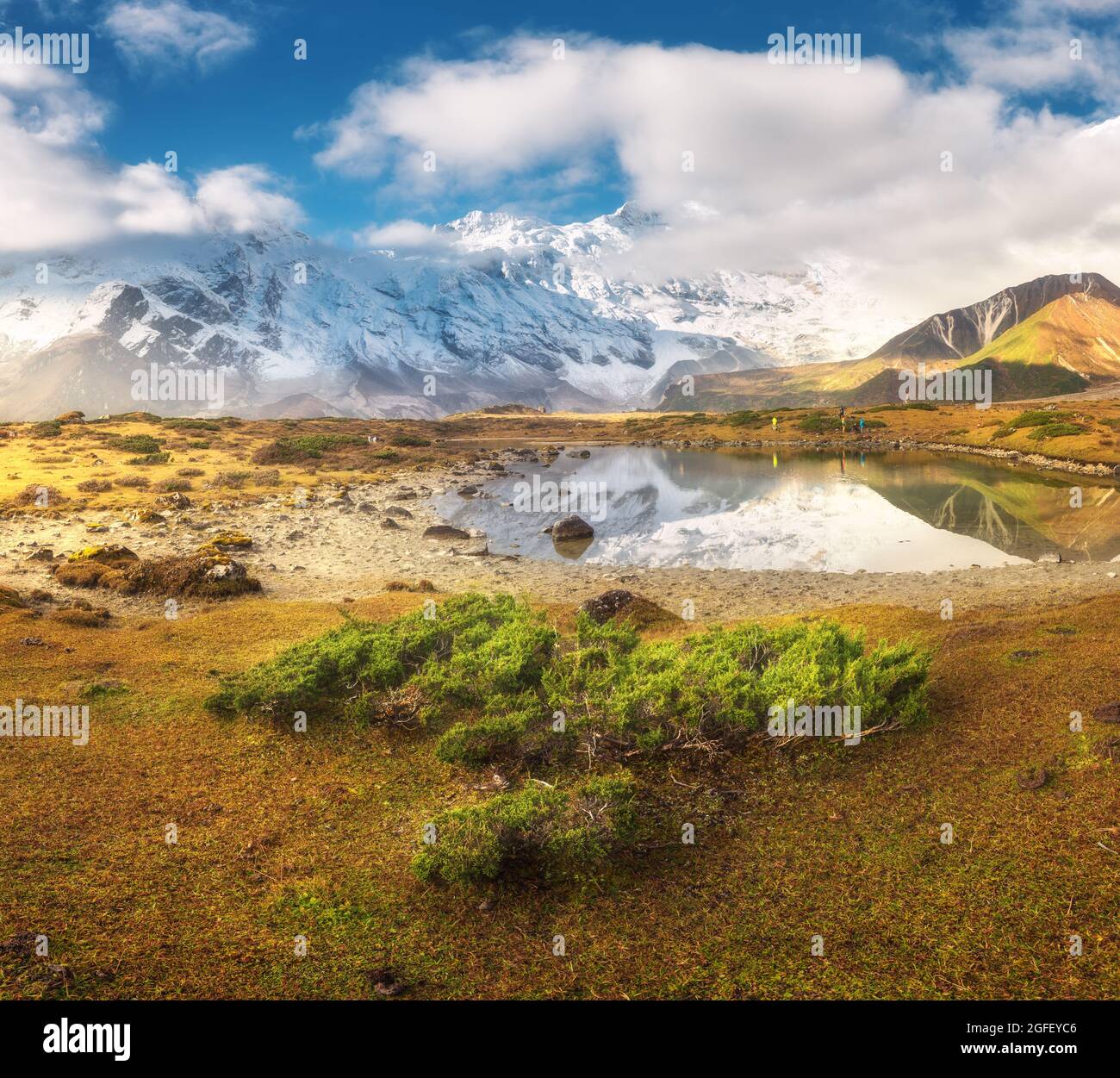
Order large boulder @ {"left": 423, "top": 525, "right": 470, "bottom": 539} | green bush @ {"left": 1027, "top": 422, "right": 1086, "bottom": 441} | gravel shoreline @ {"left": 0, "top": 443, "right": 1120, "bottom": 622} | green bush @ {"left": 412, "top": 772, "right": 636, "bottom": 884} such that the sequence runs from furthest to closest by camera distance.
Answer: green bush @ {"left": 1027, "top": 422, "right": 1086, "bottom": 441} < large boulder @ {"left": 423, "top": 525, "right": 470, "bottom": 539} < gravel shoreline @ {"left": 0, "top": 443, "right": 1120, "bottom": 622} < green bush @ {"left": 412, "top": 772, "right": 636, "bottom": 884}

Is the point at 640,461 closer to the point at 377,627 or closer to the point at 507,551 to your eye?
the point at 507,551

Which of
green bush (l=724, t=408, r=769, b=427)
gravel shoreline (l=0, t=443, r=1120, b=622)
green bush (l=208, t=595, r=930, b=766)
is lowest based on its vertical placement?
green bush (l=208, t=595, r=930, b=766)

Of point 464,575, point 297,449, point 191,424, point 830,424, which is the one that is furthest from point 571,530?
point 830,424

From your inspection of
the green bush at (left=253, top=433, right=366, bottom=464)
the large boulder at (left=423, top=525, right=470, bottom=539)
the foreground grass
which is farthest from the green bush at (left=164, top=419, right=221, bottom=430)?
the foreground grass

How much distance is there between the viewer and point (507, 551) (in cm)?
2970

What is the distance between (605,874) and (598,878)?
107mm

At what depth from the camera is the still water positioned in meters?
27.8

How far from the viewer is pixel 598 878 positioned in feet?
23.7

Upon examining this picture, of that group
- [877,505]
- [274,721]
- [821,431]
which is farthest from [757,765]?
[821,431]

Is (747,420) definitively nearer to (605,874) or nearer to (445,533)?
(445,533)

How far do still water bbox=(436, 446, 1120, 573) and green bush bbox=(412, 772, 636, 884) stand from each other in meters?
19.7

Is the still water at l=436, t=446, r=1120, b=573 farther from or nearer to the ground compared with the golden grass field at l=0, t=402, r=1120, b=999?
farther from the ground

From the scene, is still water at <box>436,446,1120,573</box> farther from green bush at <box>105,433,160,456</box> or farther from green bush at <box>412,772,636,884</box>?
green bush at <box>105,433,160,456</box>

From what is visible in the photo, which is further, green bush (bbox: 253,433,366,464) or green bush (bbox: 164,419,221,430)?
green bush (bbox: 164,419,221,430)
